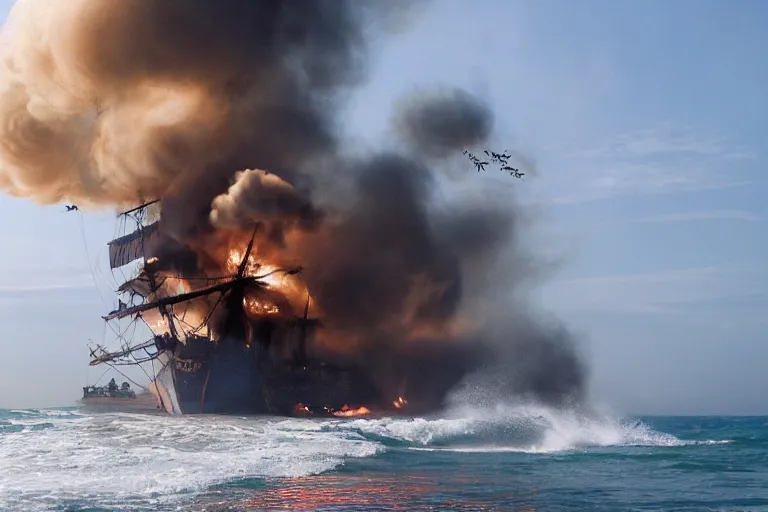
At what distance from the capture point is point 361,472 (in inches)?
1320

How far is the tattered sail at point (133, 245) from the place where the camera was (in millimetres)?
98438

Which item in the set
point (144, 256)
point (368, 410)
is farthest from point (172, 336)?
point (368, 410)

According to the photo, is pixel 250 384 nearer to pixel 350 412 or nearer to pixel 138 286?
pixel 350 412

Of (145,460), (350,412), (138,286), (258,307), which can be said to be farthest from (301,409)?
(145,460)

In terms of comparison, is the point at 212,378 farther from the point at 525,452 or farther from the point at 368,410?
the point at 525,452

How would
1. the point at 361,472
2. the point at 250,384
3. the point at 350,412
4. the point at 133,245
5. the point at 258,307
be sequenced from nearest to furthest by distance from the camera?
the point at 361,472 < the point at 350,412 < the point at 250,384 < the point at 258,307 < the point at 133,245

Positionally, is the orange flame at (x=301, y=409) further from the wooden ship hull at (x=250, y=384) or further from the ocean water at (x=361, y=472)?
the ocean water at (x=361, y=472)

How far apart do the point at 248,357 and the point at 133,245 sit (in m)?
26.1

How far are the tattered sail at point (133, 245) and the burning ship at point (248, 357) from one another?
79.2 inches

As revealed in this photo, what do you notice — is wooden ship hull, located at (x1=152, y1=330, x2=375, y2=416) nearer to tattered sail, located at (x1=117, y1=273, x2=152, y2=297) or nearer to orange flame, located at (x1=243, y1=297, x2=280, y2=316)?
orange flame, located at (x1=243, y1=297, x2=280, y2=316)

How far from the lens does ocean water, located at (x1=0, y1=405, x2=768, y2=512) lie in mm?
24484

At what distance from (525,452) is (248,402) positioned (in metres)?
51.7

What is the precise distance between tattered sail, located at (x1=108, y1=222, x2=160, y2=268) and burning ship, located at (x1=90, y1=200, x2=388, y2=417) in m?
2.01

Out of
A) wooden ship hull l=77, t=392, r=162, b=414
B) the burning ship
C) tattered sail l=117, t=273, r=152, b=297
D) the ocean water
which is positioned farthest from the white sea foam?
wooden ship hull l=77, t=392, r=162, b=414
